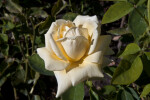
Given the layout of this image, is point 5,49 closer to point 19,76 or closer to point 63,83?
point 19,76

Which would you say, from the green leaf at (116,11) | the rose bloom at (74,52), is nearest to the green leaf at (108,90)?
the rose bloom at (74,52)

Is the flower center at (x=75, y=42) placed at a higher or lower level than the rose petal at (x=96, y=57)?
higher

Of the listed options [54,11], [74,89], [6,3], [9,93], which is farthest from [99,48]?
[9,93]

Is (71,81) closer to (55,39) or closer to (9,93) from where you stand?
(55,39)

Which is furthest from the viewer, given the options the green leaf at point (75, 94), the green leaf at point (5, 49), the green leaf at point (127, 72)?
the green leaf at point (5, 49)

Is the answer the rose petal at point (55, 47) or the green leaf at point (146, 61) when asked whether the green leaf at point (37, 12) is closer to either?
the rose petal at point (55, 47)
